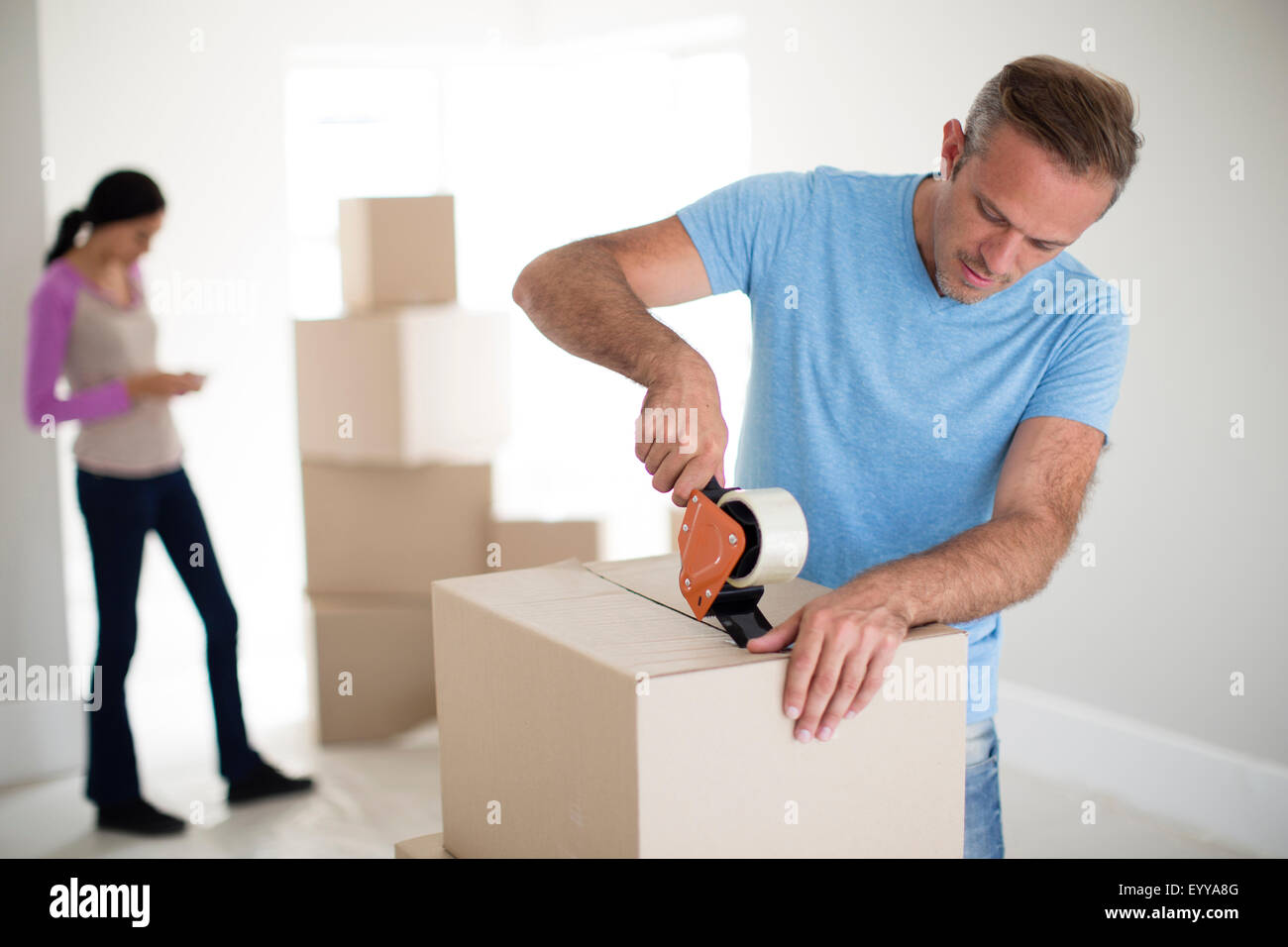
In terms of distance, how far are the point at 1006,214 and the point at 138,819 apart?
8.29 feet

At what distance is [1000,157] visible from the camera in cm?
128

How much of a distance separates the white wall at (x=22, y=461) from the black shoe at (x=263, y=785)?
0.62 m

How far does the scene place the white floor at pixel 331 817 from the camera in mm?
2717

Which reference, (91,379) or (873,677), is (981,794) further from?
(91,379)

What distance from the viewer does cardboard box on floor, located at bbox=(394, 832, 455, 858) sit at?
3.89ft

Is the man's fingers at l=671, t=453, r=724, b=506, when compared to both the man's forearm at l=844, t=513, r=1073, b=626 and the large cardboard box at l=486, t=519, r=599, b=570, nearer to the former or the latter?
the man's forearm at l=844, t=513, r=1073, b=626

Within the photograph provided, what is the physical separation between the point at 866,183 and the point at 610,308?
1.44 feet

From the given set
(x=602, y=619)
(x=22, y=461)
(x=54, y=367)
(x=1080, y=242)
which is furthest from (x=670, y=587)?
(x=22, y=461)

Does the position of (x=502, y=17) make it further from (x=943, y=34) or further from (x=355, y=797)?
(x=355, y=797)

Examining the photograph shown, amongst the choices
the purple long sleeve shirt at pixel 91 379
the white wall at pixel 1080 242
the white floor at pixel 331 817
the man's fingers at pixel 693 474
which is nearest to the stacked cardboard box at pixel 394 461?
the white floor at pixel 331 817

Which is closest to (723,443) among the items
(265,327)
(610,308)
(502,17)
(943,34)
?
(610,308)

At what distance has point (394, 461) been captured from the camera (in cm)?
319

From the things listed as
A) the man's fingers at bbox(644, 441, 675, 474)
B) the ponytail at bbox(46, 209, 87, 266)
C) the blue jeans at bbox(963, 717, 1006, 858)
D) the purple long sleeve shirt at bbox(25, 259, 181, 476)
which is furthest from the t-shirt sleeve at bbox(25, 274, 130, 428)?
the blue jeans at bbox(963, 717, 1006, 858)

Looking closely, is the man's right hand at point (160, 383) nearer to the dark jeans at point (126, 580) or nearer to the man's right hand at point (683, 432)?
the dark jeans at point (126, 580)
